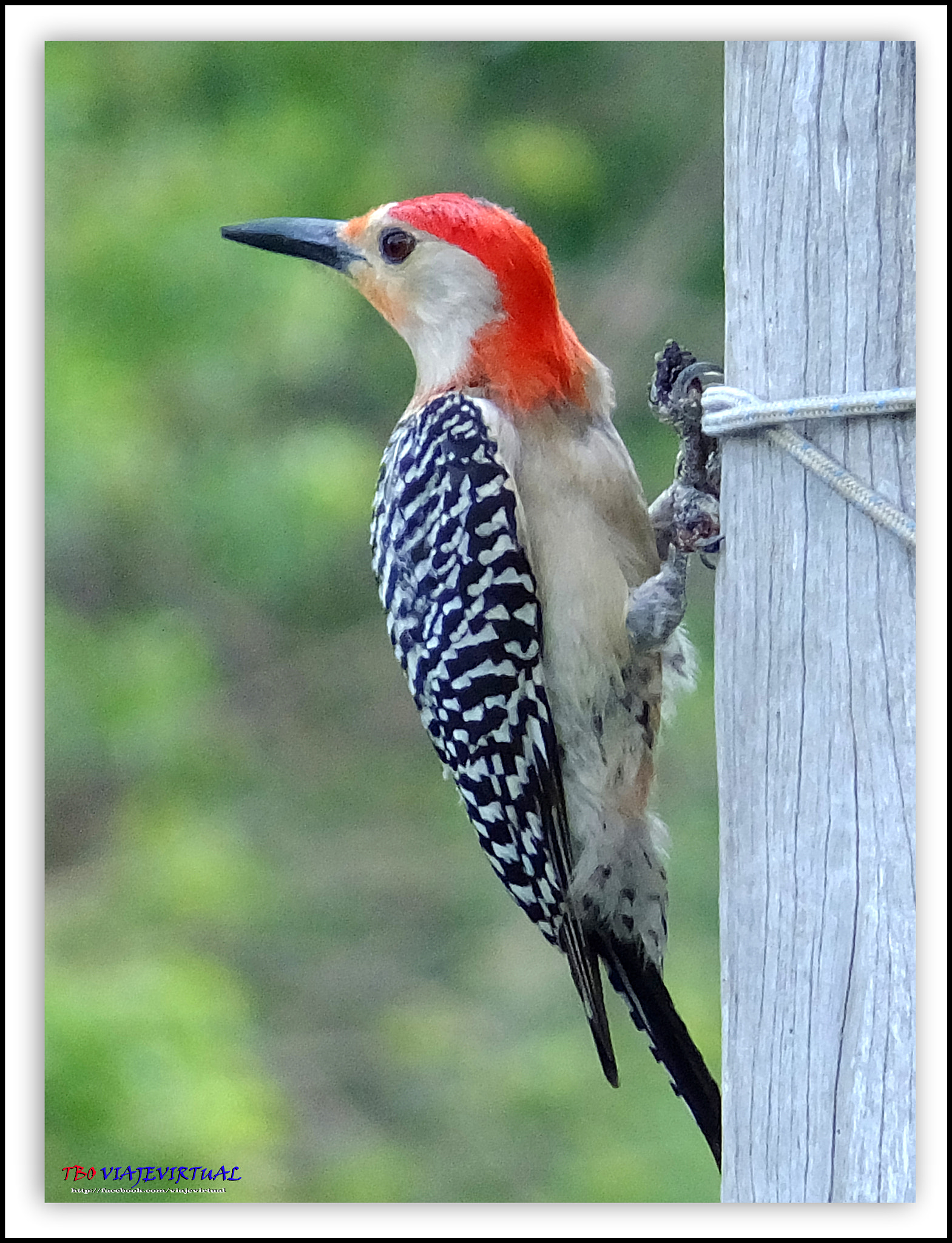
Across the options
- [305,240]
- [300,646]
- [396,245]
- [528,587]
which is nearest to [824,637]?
[528,587]

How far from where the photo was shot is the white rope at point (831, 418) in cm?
172

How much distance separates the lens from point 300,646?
5047 mm

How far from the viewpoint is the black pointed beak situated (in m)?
2.45

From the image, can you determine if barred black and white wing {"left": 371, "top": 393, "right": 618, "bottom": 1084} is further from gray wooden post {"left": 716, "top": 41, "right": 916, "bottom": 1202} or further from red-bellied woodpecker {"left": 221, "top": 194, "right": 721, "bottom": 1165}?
gray wooden post {"left": 716, "top": 41, "right": 916, "bottom": 1202}

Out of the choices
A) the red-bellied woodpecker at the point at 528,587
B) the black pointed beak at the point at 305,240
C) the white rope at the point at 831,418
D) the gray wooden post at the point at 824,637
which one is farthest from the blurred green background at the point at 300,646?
the white rope at the point at 831,418

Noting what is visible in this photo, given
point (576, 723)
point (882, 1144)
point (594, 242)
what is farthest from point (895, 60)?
point (594, 242)

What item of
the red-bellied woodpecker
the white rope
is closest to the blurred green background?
the red-bellied woodpecker

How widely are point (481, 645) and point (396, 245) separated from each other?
2.25 feet

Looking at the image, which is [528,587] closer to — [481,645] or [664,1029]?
[481,645]

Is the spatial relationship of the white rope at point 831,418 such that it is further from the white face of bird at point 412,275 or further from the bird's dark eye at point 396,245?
the bird's dark eye at point 396,245

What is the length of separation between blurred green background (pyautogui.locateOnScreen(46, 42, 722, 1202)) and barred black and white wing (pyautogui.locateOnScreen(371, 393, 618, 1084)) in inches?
50.3

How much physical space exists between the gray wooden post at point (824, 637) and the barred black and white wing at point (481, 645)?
1.51 ft
